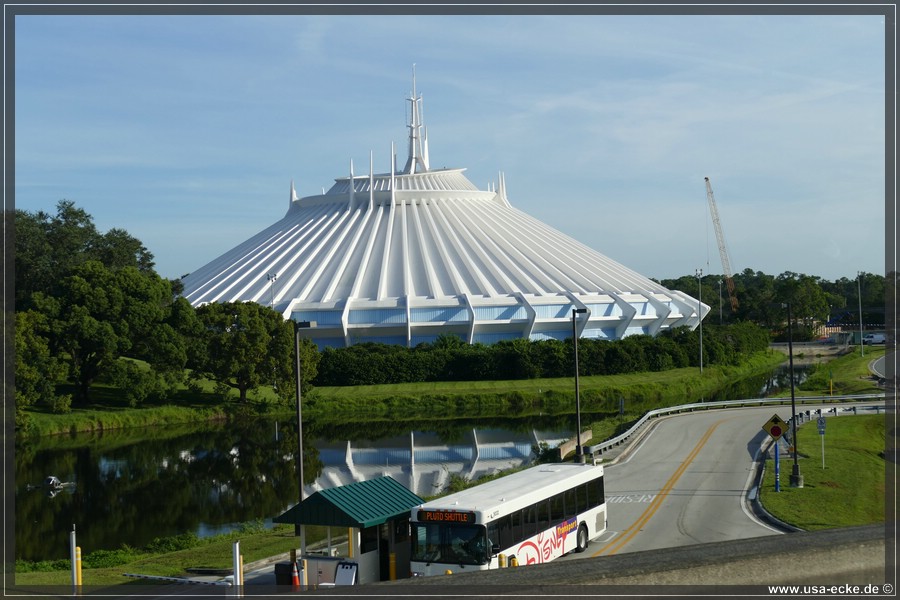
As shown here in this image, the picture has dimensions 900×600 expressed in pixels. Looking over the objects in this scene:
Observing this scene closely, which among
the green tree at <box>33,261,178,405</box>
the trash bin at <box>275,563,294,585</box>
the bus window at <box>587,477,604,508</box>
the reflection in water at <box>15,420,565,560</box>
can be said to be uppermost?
the green tree at <box>33,261,178,405</box>

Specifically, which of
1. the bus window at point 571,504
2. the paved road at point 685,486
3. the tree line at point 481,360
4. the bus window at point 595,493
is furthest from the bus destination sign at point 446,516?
the tree line at point 481,360

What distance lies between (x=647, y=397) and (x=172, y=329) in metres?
26.8

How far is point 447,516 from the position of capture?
14.1m

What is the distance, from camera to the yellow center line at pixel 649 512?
56.6ft

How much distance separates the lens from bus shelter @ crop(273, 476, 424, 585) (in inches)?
542

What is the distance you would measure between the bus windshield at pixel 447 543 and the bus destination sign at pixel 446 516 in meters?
0.08

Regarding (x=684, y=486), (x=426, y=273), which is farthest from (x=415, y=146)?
(x=684, y=486)

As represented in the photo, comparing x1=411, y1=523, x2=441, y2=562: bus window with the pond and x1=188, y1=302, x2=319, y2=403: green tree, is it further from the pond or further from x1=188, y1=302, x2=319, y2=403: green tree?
x1=188, y1=302, x2=319, y2=403: green tree

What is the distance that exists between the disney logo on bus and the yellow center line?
3643mm

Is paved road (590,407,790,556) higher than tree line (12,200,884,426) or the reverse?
the reverse

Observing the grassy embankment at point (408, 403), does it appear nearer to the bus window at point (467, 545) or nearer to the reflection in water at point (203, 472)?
the reflection in water at point (203, 472)

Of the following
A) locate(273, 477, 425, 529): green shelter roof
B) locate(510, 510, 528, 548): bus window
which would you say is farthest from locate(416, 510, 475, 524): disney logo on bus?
locate(510, 510, 528, 548): bus window

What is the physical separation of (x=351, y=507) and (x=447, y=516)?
149cm

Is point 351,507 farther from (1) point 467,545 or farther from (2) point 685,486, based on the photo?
(2) point 685,486
